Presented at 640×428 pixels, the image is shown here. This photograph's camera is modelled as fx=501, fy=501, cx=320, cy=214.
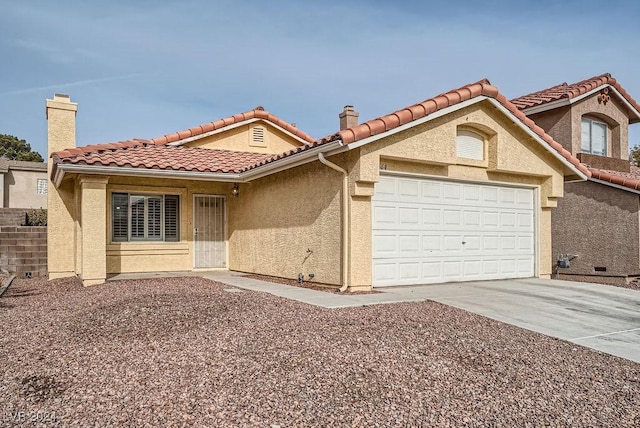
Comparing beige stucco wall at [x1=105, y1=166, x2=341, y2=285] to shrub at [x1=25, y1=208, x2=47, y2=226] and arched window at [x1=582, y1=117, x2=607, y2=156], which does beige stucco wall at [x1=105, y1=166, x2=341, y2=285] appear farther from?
arched window at [x1=582, y1=117, x2=607, y2=156]

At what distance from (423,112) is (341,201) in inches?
98.1

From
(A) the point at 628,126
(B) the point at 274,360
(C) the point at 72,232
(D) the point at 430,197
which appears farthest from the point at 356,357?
(A) the point at 628,126

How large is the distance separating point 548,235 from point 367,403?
10.9m

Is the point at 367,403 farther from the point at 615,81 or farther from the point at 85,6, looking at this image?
the point at 615,81

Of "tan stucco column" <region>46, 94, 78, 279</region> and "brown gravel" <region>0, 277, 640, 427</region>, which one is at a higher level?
"tan stucco column" <region>46, 94, 78, 279</region>

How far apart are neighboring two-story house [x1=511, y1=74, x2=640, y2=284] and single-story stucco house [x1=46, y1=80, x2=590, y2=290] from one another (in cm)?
165

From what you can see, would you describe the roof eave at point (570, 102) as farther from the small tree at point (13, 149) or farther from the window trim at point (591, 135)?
the small tree at point (13, 149)

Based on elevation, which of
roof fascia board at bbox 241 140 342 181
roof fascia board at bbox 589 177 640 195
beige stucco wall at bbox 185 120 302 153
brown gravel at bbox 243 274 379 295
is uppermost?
beige stucco wall at bbox 185 120 302 153

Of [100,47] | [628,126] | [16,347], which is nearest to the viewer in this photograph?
[16,347]

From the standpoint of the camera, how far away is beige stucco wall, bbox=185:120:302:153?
16750mm

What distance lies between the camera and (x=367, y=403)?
4320mm

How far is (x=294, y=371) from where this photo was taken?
4.96 m

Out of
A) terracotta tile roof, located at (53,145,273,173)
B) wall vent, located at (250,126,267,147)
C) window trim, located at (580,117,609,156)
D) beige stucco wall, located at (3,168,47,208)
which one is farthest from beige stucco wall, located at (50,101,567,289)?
beige stucco wall, located at (3,168,47,208)

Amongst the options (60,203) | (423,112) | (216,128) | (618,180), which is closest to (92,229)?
(60,203)
